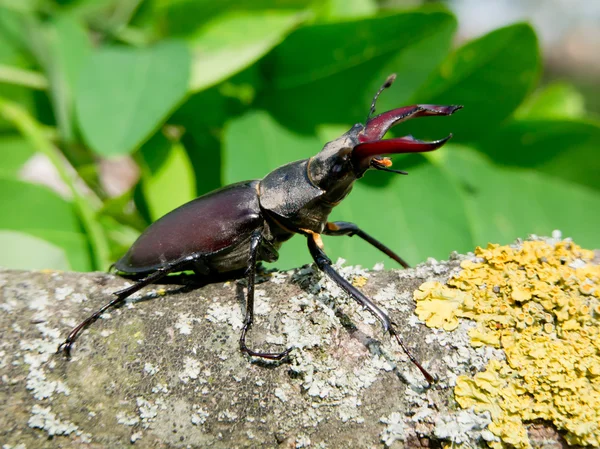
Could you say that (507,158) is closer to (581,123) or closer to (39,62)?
(581,123)

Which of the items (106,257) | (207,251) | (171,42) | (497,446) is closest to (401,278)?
(497,446)

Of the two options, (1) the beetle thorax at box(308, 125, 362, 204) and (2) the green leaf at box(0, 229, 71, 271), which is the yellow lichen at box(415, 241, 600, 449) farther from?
(2) the green leaf at box(0, 229, 71, 271)

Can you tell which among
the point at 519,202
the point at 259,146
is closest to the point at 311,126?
the point at 259,146

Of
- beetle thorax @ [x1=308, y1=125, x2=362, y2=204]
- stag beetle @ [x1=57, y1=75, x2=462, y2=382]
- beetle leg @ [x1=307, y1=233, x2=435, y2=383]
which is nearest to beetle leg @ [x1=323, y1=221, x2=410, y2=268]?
stag beetle @ [x1=57, y1=75, x2=462, y2=382]

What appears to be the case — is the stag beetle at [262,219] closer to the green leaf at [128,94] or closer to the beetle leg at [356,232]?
the beetle leg at [356,232]

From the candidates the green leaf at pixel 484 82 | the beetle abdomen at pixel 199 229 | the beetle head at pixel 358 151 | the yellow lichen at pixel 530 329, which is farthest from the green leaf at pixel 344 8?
the yellow lichen at pixel 530 329

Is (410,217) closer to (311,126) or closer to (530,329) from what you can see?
(311,126)

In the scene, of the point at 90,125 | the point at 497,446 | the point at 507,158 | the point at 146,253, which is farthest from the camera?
the point at 507,158
